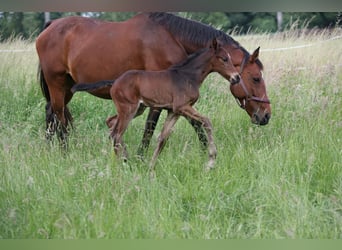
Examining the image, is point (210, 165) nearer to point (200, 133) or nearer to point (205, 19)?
point (200, 133)

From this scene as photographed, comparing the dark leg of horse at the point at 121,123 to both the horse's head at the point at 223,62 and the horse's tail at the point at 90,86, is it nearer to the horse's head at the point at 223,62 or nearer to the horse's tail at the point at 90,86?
the horse's tail at the point at 90,86

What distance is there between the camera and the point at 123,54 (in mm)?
3906

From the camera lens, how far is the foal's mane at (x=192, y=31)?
3670 millimetres

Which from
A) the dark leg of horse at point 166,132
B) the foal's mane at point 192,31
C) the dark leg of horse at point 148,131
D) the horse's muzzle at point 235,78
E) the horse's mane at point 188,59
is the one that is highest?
the foal's mane at point 192,31

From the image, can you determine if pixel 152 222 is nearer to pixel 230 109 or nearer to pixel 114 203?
pixel 114 203

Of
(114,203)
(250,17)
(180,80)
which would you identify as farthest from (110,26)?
(250,17)

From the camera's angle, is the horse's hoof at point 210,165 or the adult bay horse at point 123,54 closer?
the horse's hoof at point 210,165

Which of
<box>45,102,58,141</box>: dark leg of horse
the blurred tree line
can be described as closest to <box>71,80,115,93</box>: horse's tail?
<box>45,102,58,141</box>: dark leg of horse

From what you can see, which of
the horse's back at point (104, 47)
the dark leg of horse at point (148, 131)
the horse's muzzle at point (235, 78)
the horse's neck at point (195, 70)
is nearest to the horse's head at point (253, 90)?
the horse's muzzle at point (235, 78)

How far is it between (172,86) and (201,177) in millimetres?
637

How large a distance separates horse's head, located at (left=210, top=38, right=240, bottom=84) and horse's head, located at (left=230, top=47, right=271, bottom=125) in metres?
0.16

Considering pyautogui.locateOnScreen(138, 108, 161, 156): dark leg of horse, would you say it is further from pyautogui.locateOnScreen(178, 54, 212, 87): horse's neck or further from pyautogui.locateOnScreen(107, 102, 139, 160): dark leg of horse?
pyautogui.locateOnScreen(178, 54, 212, 87): horse's neck

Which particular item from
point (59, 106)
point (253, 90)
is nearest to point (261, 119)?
point (253, 90)

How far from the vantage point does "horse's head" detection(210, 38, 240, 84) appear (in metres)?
3.43
